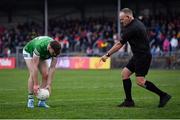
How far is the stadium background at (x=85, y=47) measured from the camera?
1629 cm

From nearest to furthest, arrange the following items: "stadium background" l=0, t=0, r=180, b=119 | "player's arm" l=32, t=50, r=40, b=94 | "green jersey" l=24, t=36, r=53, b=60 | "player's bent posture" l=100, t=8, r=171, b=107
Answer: "player's arm" l=32, t=50, r=40, b=94 → "green jersey" l=24, t=36, r=53, b=60 → "player's bent posture" l=100, t=8, r=171, b=107 → "stadium background" l=0, t=0, r=180, b=119

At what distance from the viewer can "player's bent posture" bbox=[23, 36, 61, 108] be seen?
12648 millimetres

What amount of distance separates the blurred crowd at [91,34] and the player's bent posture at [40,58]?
2431cm

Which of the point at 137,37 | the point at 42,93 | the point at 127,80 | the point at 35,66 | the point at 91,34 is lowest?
the point at 42,93

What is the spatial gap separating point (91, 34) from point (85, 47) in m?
1.68

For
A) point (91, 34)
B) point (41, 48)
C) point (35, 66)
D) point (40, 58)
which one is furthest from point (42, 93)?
point (91, 34)

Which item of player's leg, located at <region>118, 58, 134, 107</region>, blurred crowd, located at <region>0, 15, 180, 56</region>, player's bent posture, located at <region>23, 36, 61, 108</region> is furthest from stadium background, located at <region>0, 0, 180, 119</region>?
player's bent posture, located at <region>23, 36, 61, 108</region>

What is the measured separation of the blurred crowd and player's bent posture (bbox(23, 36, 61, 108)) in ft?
79.8

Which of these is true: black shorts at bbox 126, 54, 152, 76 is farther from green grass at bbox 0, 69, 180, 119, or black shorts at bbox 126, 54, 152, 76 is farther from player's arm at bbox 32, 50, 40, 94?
player's arm at bbox 32, 50, 40, 94

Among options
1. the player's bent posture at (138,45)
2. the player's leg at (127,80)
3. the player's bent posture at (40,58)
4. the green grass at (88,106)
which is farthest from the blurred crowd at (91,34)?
the player's bent posture at (40,58)

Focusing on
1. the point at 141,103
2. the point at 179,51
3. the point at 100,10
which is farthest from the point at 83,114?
the point at 100,10

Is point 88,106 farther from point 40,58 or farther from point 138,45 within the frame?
point 138,45

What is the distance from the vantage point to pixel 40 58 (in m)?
13.2

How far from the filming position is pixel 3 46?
1763 inches
